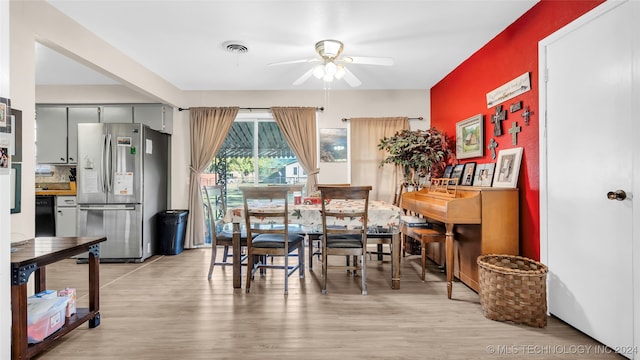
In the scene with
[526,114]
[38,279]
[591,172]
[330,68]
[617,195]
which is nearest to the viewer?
[617,195]

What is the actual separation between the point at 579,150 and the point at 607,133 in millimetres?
215

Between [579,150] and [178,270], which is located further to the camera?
[178,270]

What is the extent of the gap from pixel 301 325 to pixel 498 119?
8.66 feet

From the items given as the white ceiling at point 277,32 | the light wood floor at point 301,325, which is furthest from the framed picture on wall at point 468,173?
the white ceiling at point 277,32

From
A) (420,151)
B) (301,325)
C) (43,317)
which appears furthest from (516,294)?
(43,317)

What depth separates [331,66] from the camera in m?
2.92

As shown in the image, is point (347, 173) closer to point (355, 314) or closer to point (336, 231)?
point (336, 231)

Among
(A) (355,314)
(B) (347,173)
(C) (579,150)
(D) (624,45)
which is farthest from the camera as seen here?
(B) (347,173)

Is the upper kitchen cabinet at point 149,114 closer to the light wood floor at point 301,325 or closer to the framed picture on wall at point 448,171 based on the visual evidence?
the light wood floor at point 301,325

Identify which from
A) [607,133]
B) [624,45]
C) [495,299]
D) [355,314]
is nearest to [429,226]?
[495,299]

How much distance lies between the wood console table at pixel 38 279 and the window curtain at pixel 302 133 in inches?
116

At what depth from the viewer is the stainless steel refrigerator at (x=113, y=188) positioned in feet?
13.1

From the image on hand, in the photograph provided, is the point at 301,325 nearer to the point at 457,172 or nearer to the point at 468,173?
the point at 468,173

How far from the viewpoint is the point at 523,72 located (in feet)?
8.84
